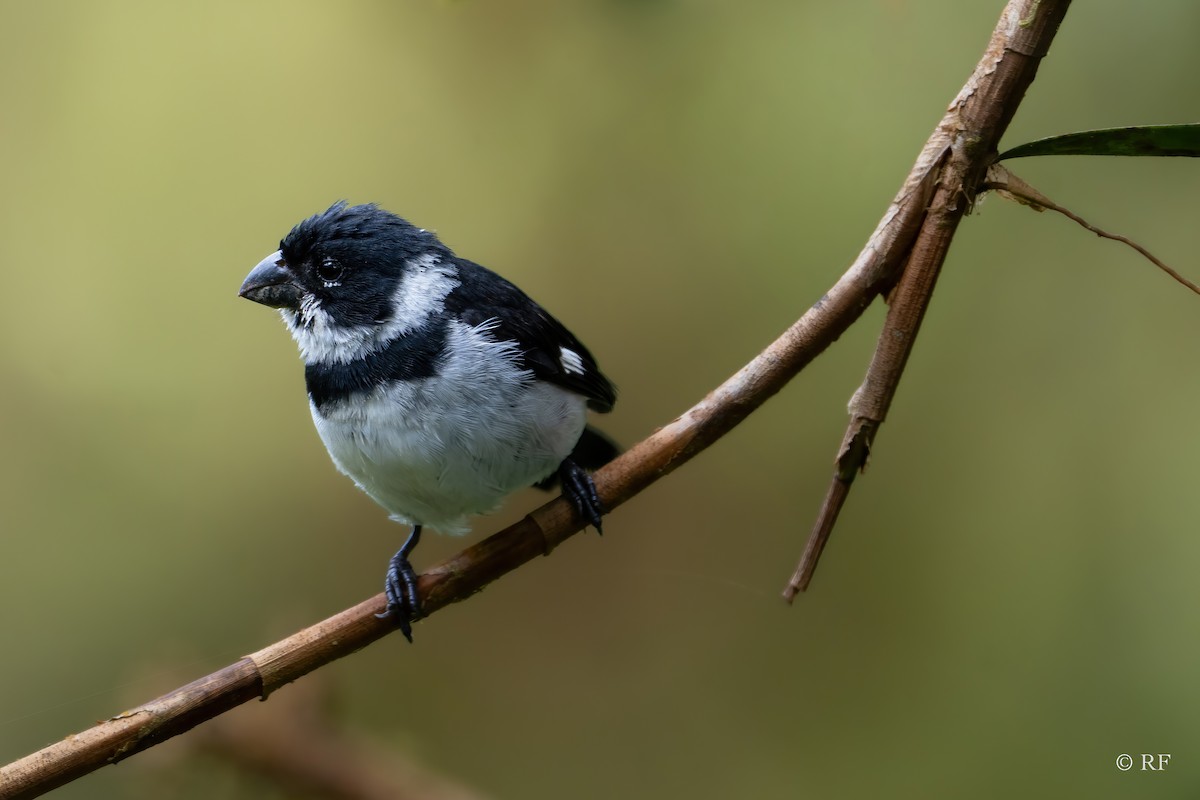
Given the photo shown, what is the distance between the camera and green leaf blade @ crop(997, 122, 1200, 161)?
3.78 ft

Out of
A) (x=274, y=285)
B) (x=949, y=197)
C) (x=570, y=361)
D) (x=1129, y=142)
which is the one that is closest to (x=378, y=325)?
(x=274, y=285)

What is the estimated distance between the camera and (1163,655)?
2.27 meters

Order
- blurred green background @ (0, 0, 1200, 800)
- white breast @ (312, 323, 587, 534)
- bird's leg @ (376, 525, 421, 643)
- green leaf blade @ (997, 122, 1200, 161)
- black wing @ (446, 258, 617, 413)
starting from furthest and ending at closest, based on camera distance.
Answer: blurred green background @ (0, 0, 1200, 800) → black wing @ (446, 258, 617, 413) → white breast @ (312, 323, 587, 534) → bird's leg @ (376, 525, 421, 643) → green leaf blade @ (997, 122, 1200, 161)

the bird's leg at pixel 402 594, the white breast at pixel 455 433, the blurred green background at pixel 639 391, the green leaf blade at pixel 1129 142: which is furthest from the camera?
the blurred green background at pixel 639 391

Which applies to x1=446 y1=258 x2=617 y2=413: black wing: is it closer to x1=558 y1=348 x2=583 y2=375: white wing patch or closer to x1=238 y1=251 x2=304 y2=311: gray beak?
x1=558 y1=348 x2=583 y2=375: white wing patch

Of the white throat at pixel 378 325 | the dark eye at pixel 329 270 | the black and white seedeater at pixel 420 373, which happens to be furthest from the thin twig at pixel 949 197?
the dark eye at pixel 329 270

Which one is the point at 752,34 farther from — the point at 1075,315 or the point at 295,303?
the point at 295,303

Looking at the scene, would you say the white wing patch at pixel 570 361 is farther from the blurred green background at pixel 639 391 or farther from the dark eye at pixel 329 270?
the blurred green background at pixel 639 391

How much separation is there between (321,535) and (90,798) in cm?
80

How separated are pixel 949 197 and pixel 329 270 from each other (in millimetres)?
1063

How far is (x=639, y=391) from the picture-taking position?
259 centimetres

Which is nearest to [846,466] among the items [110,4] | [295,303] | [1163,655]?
[295,303]

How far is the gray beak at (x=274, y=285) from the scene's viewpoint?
1.74 m

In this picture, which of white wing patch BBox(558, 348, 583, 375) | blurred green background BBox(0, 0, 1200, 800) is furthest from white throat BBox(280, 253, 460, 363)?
blurred green background BBox(0, 0, 1200, 800)
